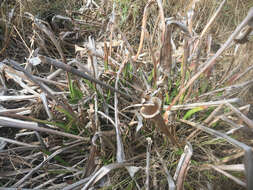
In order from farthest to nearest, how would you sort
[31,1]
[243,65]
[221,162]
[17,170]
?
1. [31,1]
2. [243,65]
3. [17,170]
4. [221,162]

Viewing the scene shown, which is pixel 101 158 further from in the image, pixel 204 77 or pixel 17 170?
pixel 204 77

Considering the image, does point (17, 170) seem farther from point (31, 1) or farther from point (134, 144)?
point (31, 1)

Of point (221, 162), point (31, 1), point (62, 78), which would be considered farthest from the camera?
point (31, 1)

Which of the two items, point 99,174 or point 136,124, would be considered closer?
point 99,174

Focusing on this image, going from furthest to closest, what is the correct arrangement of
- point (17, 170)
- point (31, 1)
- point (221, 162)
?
point (31, 1) < point (17, 170) < point (221, 162)

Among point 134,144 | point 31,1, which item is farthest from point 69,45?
point 134,144

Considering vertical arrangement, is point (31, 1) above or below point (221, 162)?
above

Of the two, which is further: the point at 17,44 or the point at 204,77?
the point at 17,44

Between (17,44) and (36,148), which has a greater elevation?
(17,44)

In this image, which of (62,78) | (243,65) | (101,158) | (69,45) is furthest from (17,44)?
(243,65)

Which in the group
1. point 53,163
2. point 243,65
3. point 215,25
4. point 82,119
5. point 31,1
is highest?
point 31,1
